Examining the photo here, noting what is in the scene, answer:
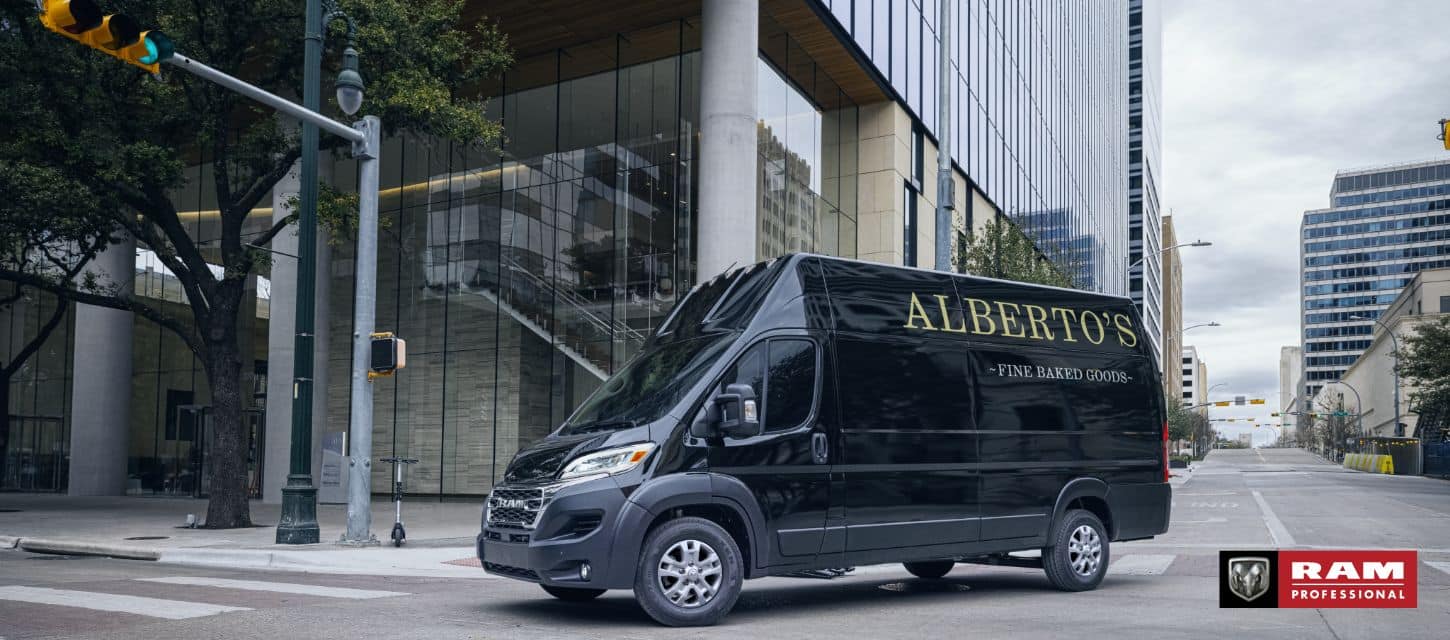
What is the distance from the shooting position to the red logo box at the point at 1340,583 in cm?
904

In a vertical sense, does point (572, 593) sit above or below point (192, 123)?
below

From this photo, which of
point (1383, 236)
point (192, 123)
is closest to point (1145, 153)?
point (1383, 236)

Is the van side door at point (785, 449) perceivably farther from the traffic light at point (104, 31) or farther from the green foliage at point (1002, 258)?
the green foliage at point (1002, 258)

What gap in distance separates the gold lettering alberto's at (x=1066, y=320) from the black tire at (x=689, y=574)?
4442mm

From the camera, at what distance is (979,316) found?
10.2 metres

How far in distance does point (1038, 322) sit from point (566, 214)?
1865cm

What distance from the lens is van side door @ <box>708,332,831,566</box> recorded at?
27.2 ft

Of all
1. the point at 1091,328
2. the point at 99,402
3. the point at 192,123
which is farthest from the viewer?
the point at 99,402

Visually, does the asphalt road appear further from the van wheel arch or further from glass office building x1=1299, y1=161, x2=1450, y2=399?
glass office building x1=1299, y1=161, x2=1450, y2=399

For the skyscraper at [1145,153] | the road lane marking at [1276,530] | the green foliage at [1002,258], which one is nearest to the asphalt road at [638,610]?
the road lane marking at [1276,530]

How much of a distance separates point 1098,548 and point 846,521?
318 centimetres

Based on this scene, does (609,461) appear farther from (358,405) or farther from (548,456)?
(358,405)

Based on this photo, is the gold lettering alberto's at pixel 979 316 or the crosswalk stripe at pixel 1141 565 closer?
the gold lettering alberto's at pixel 979 316

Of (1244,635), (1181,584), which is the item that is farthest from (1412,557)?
(1244,635)
